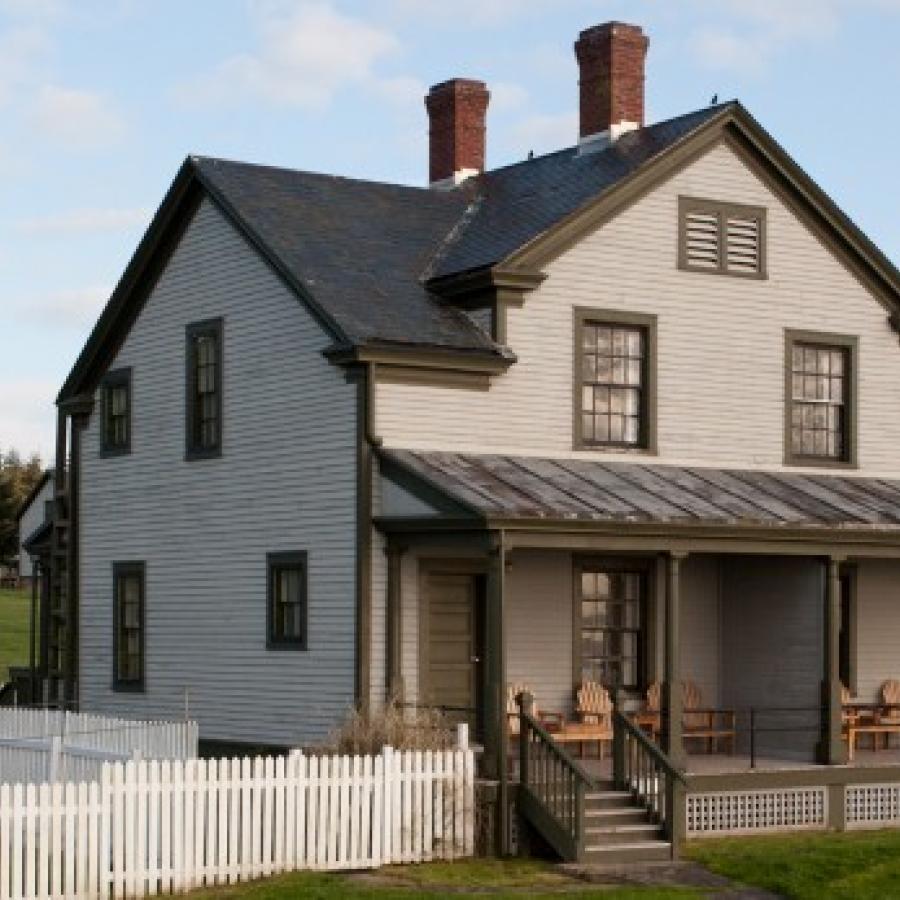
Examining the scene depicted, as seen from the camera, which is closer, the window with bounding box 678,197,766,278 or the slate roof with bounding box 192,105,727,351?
the slate roof with bounding box 192,105,727,351

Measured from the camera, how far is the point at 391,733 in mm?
21484

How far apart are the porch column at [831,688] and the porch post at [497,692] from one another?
4768mm

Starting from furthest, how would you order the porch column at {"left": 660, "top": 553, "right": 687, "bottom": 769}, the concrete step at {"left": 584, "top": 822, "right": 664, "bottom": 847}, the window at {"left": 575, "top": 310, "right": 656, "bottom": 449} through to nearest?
the window at {"left": 575, "top": 310, "right": 656, "bottom": 449}
the porch column at {"left": 660, "top": 553, "right": 687, "bottom": 769}
the concrete step at {"left": 584, "top": 822, "right": 664, "bottom": 847}

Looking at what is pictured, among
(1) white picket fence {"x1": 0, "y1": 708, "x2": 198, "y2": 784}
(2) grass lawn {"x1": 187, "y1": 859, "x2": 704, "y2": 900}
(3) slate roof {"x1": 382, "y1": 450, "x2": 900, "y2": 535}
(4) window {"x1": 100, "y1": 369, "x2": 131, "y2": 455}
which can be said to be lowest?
(2) grass lawn {"x1": 187, "y1": 859, "x2": 704, "y2": 900}

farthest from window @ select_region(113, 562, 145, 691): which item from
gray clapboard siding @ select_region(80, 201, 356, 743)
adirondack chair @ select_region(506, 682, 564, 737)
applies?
adirondack chair @ select_region(506, 682, 564, 737)

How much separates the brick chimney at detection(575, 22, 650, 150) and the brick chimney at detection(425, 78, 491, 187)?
239 centimetres

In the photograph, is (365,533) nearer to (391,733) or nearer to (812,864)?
(391,733)

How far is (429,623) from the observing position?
80.1ft

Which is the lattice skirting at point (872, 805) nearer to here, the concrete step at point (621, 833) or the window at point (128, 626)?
the concrete step at point (621, 833)

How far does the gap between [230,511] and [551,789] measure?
7.16 metres

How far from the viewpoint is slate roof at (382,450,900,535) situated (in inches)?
891

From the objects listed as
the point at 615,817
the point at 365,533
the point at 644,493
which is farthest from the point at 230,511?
the point at 615,817

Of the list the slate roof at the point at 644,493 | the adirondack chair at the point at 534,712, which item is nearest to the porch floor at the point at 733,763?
the adirondack chair at the point at 534,712

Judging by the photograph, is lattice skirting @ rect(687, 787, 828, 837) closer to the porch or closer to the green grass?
the porch
